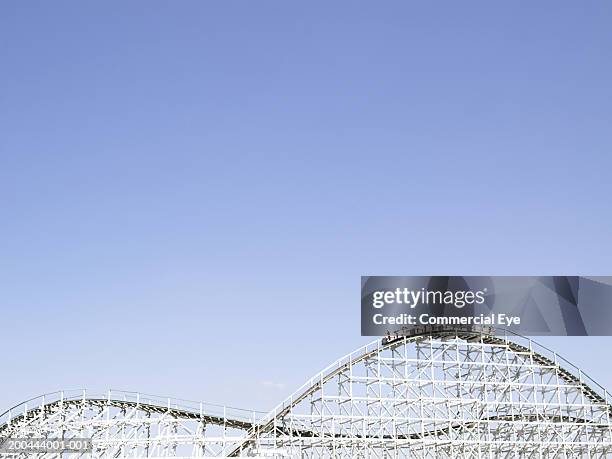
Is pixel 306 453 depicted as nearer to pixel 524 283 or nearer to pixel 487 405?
pixel 487 405

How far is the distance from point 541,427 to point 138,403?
14.4 meters

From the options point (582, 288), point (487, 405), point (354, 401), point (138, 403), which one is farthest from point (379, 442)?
point (582, 288)

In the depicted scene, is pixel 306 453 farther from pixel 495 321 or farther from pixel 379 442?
pixel 495 321

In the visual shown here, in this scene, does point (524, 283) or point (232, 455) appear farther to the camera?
point (524, 283)

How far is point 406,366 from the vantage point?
104ft

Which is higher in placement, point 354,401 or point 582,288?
point 582,288

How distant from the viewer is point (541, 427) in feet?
106

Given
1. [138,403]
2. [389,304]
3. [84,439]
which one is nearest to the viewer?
[84,439]

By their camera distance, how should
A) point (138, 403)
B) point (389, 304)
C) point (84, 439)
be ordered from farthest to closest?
point (389, 304), point (138, 403), point (84, 439)

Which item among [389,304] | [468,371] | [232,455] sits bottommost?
[232,455]

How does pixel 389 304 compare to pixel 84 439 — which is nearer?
pixel 84 439

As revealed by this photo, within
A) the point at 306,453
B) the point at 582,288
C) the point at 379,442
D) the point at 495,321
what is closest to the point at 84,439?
the point at 306,453

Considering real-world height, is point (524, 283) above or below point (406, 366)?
above

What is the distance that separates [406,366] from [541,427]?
5.51 meters
